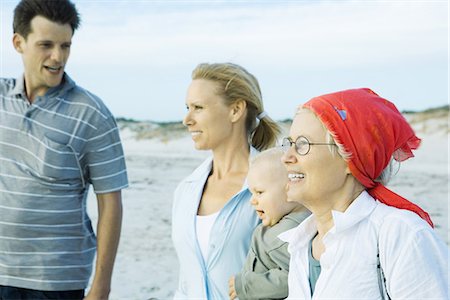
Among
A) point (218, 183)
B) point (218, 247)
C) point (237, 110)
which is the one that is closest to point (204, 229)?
point (218, 247)

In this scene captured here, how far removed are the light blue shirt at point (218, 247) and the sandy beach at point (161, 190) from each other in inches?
188

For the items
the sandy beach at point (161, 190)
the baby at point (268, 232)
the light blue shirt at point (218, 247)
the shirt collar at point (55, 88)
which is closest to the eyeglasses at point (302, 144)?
the baby at point (268, 232)

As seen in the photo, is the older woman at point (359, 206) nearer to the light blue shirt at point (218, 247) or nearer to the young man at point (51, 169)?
the light blue shirt at point (218, 247)

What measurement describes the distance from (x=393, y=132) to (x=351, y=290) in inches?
14.9

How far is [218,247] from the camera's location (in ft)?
8.70

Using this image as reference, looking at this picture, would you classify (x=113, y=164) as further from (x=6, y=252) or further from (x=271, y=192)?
(x=271, y=192)

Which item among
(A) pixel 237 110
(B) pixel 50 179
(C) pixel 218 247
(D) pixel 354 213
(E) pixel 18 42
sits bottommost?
(C) pixel 218 247

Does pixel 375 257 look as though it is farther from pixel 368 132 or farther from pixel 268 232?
pixel 268 232

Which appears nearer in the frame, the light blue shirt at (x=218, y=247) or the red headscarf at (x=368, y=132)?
the red headscarf at (x=368, y=132)

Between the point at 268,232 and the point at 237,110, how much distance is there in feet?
1.85

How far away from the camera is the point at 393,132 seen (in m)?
1.91

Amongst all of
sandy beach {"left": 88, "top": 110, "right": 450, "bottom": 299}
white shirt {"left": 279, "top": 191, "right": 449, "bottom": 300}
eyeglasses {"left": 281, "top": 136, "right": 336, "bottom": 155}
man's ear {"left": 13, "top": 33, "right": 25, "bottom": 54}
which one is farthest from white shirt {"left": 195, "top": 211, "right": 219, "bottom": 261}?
sandy beach {"left": 88, "top": 110, "right": 450, "bottom": 299}

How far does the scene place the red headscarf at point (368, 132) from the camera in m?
1.89

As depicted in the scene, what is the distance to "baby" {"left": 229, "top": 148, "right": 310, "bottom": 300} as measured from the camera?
2.42 meters
